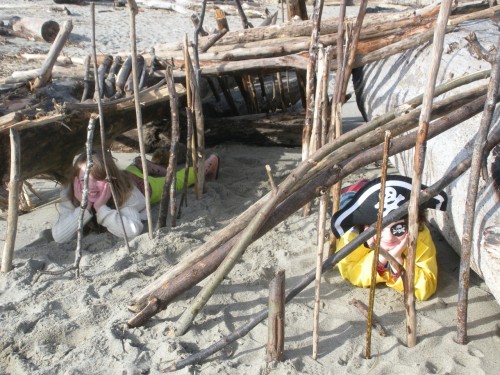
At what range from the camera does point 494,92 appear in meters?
2.46

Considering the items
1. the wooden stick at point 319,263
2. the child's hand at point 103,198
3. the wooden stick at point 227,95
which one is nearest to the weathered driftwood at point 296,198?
the wooden stick at point 319,263

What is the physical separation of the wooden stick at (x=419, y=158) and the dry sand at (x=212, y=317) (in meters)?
0.18

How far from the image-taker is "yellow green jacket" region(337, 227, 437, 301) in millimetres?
3039

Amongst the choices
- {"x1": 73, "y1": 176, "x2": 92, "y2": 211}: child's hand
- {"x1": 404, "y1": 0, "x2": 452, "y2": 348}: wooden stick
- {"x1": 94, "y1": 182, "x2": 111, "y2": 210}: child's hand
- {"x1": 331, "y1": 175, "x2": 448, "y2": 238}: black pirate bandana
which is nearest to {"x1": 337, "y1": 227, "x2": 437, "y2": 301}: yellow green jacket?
{"x1": 331, "y1": 175, "x2": 448, "y2": 238}: black pirate bandana

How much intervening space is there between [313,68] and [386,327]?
5.24 ft

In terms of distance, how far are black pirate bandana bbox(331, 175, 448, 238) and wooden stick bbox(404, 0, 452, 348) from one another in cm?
47

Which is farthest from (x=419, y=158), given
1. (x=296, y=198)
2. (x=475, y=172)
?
(x=296, y=198)

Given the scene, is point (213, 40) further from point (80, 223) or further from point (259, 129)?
point (80, 223)

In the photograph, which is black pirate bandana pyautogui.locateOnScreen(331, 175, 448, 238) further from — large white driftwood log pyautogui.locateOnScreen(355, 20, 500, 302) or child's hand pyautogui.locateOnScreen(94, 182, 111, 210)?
child's hand pyautogui.locateOnScreen(94, 182, 111, 210)

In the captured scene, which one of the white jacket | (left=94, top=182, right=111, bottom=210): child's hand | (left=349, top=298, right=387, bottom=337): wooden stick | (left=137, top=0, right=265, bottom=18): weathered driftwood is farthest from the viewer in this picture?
(left=137, top=0, right=265, bottom=18): weathered driftwood

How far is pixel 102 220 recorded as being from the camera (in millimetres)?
3838

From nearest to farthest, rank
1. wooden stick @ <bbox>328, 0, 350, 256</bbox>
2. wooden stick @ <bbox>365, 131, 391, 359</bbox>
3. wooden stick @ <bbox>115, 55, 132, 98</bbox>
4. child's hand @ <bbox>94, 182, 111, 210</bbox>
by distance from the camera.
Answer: wooden stick @ <bbox>365, 131, 391, 359</bbox>, wooden stick @ <bbox>328, 0, 350, 256</bbox>, child's hand @ <bbox>94, 182, 111, 210</bbox>, wooden stick @ <bbox>115, 55, 132, 98</bbox>

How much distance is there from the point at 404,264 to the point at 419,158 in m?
0.92

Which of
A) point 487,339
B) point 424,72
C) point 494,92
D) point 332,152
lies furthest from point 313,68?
point 487,339
